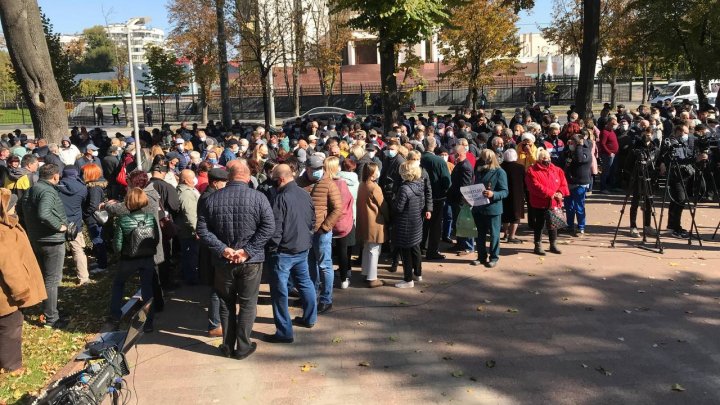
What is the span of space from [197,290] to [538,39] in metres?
95.6

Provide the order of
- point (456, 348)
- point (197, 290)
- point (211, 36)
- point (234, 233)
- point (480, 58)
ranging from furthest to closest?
1. point (211, 36)
2. point (480, 58)
3. point (197, 290)
4. point (456, 348)
5. point (234, 233)

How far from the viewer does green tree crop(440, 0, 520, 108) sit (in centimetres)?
3138

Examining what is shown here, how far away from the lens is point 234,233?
5988 millimetres

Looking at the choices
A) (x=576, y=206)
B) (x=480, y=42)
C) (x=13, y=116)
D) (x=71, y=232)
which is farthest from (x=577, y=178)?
(x=13, y=116)

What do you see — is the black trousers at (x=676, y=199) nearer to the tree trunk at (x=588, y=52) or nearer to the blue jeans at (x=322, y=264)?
the blue jeans at (x=322, y=264)

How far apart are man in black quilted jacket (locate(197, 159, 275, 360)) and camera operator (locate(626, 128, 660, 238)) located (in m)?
6.43

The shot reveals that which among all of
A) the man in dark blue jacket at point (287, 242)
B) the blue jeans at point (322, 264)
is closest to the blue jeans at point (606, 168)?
the blue jeans at point (322, 264)

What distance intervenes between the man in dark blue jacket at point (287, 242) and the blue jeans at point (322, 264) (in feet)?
2.23

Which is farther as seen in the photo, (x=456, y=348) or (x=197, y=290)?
(x=197, y=290)

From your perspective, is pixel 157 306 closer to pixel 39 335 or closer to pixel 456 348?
pixel 39 335

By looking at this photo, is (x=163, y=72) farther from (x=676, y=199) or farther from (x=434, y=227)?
(x=676, y=199)

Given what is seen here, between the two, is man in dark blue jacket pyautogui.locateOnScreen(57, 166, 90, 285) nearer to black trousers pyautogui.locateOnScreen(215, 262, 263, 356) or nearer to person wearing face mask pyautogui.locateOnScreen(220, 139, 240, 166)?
person wearing face mask pyautogui.locateOnScreen(220, 139, 240, 166)

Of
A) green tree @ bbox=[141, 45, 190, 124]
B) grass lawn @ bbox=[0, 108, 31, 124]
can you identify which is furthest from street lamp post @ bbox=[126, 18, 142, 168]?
grass lawn @ bbox=[0, 108, 31, 124]

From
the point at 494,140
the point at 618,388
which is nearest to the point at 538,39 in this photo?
the point at 494,140
